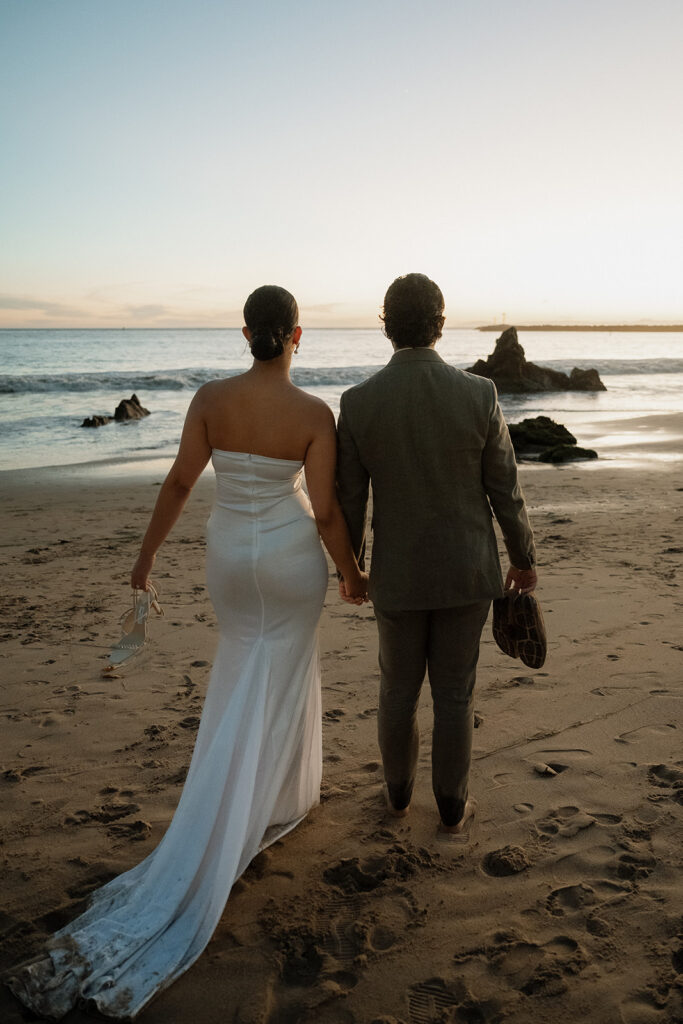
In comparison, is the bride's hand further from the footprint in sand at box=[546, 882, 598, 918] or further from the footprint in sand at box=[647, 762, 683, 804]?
the footprint in sand at box=[647, 762, 683, 804]

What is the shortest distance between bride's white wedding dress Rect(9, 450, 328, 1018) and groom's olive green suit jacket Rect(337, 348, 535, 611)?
251mm

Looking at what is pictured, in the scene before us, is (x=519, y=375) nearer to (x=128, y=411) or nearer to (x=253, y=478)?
(x=128, y=411)

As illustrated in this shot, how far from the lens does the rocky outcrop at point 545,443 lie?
13484 millimetres

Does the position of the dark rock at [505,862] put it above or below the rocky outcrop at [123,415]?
below

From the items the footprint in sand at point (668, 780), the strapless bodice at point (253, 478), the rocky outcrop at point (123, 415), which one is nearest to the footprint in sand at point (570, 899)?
the footprint in sand at point (668, 780)

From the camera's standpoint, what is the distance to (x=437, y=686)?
10.4 ft

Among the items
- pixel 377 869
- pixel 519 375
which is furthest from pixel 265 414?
pixel 519 375

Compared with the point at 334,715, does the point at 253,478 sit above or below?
above

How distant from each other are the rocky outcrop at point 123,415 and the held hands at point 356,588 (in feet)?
59.0

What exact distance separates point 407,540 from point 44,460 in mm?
13255

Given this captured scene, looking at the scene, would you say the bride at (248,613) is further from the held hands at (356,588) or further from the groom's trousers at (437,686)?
the groom's trousers at (437,686)

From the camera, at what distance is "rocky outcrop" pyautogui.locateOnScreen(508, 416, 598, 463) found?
13484 mm

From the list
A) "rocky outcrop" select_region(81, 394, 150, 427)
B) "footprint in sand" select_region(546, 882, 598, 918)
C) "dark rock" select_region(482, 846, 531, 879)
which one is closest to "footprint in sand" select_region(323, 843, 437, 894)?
"dark rock" select_region(482, 846, 531, 879)

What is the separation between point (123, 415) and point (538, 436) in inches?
446
